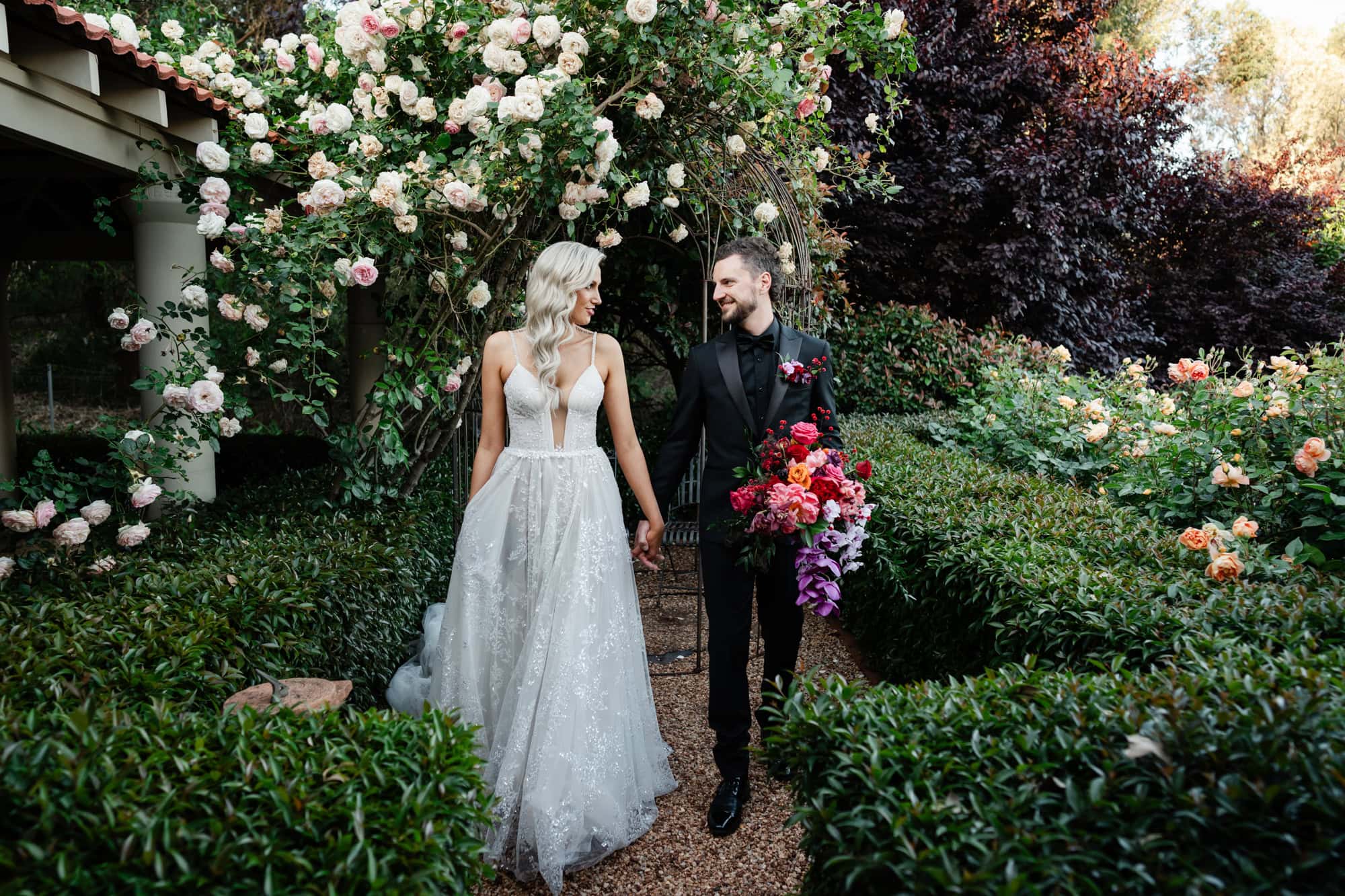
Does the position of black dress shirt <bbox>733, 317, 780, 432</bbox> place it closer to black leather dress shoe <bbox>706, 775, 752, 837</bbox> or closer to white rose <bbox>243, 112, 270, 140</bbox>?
black leather dress shoe <bbox>706, 775, 752, 837</bbox>

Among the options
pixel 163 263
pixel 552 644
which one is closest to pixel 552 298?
pixel 552 644

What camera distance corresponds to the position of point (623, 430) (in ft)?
9.81

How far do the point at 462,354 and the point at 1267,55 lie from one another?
25.1 metres

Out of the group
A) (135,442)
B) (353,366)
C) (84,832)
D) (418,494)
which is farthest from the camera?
(353,366)

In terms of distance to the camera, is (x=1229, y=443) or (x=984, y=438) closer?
(x=1229, y=443)

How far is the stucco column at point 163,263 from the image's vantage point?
434 cm

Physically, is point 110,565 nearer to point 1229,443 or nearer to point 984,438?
point 1229,443

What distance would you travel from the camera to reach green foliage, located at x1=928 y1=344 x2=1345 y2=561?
3201mm

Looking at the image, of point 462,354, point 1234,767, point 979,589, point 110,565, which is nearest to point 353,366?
point 462,354

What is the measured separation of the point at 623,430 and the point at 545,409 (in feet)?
1.00

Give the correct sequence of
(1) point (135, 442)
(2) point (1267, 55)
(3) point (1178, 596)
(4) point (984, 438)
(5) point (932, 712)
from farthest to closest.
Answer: (2) point (1267, 55) < (4) point (984, 438) < (1) point (135, 442) < (3) point (1178, 596) < (5) point (932, 712)

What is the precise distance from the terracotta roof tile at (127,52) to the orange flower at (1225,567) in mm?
4674

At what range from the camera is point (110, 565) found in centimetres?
289

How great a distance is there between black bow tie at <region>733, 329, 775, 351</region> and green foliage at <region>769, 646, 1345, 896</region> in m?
1.43
